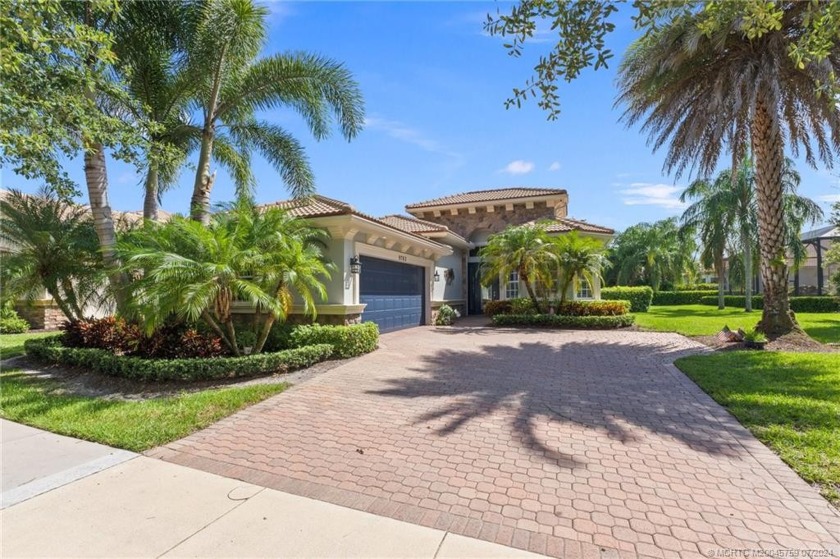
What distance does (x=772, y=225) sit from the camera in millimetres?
11617

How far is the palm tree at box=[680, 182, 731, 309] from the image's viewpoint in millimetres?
25375

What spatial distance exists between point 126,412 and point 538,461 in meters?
5.84

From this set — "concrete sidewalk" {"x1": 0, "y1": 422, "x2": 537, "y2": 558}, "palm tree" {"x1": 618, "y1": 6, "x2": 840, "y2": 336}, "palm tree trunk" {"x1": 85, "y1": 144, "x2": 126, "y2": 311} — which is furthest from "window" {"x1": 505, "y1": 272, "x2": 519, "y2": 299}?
"concrete sidewalk" {"x1": 0, "y1": 422, "x2": 537, "y2": 558}

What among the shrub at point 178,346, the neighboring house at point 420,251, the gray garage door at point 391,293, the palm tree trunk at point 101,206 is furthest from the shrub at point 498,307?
the palm tree trunk at point 101,206

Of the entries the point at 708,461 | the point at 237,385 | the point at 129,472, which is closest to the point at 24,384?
the point at 237,385

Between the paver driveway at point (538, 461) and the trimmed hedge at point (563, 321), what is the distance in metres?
8.27

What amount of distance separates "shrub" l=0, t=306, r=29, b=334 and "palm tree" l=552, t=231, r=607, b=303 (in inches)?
831

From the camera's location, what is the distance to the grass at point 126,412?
206 inches

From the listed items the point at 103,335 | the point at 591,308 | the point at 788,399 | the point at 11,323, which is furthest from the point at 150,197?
the point at 591,308

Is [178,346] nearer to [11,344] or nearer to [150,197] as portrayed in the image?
[150,197]

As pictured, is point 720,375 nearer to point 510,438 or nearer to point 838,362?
point 838,362

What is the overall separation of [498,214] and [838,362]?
50.2 feet

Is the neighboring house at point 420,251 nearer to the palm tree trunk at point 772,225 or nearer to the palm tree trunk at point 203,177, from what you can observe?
the palm tree trunk at point 203,177

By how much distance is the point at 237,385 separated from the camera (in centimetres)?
763
